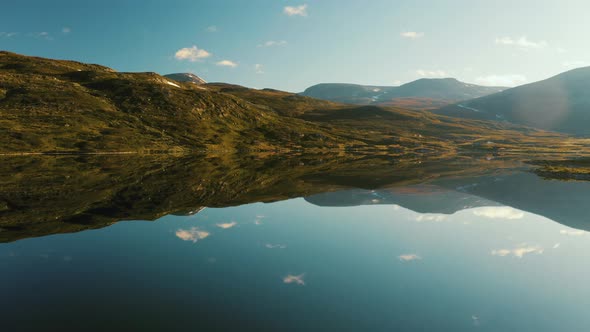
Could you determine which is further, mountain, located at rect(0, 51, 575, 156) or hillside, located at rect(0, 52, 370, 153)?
hillside, located at rect(0, 52, 370, 153)

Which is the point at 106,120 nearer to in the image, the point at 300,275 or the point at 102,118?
the point at 102,118

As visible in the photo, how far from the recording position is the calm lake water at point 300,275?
14.2 meters

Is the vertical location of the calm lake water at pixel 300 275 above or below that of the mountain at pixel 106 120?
below

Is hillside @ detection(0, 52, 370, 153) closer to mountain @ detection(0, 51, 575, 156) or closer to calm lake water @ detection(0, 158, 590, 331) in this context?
mountain @ detection(0, 51, 575, 156)

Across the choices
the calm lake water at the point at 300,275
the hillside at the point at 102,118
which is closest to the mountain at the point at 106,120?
A: the hillside at the point at 102,118

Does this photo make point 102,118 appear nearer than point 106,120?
No

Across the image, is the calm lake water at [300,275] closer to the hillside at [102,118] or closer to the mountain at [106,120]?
the mountain at [106,120]

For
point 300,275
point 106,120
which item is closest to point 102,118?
point 106,120

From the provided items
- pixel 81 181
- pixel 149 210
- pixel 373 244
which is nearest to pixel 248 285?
pixel 373 244

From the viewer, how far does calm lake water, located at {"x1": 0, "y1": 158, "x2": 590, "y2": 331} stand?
14.2m

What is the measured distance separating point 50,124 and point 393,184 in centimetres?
12973

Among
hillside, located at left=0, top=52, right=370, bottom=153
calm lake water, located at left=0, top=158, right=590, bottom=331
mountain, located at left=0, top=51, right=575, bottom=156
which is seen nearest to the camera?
calm lake water, located at left=0, top=158, right=590, bottom=331

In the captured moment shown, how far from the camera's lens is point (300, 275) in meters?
19.2

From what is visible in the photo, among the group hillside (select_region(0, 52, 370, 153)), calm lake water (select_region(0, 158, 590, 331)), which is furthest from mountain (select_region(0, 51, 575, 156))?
calm lake water (select_region(0, 158, 590, 331))
